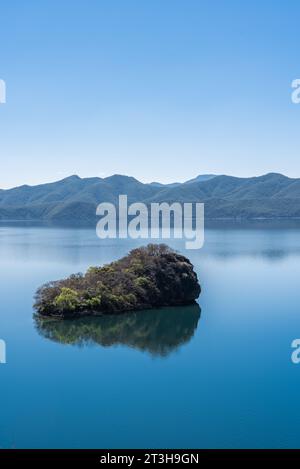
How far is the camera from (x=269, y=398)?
2388 centimetres

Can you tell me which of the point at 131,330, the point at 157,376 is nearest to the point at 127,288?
the point at 131,330

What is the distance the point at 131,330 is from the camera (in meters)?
36.8

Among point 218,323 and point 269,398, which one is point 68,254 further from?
point 269,398

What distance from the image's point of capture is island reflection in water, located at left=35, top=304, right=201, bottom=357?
111ft

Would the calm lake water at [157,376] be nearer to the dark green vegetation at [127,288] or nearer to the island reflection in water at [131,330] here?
the island reflection in water at [131,330]

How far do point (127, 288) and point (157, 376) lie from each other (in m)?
15.6

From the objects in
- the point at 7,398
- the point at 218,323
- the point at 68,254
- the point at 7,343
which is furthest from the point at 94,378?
the point at 68,254

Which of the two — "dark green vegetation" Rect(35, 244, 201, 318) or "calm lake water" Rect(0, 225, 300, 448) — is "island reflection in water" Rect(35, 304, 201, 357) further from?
"dark green vegetation" Rect(35, 244, 201, 318)

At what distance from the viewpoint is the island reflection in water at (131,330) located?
3381 centimetres

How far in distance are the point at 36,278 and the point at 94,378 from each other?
108ft

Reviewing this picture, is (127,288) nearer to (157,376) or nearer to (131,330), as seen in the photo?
(131,330)

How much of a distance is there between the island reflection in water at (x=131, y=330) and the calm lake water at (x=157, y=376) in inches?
3.0

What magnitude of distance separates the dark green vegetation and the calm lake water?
1.42 metres

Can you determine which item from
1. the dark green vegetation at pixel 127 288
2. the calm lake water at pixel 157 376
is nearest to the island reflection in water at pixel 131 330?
the calm lake water at pixel 157 376
